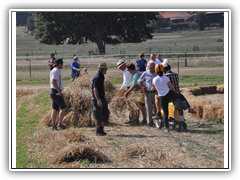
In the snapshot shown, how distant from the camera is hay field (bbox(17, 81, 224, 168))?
6316mm

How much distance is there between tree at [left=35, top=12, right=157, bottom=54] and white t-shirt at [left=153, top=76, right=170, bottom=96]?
30609mm

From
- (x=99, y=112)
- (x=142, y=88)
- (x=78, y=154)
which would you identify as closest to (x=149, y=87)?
(x=142, y=88)

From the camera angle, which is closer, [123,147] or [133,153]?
Result: [133,153]

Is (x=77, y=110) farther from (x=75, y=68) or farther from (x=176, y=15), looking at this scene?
(x=176, y=15)

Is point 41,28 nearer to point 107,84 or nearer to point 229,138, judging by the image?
point 107,84

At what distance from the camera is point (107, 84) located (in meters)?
13.2

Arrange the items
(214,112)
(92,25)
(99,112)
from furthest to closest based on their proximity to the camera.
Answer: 1. (92,25)
2. (214,112)
3. (99,112)

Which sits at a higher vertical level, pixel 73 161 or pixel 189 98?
pixel 189 98

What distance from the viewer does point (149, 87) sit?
946 cm

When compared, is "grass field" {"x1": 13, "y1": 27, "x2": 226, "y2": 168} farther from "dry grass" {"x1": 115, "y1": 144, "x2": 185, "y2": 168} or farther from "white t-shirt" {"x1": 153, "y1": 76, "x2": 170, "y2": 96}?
"white t-shirt" {"x1": 153, "y1": 76, "x2": 170, "y2": 96}

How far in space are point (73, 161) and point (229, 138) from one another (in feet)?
9.51

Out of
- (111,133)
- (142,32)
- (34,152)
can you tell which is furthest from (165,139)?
(142,32)

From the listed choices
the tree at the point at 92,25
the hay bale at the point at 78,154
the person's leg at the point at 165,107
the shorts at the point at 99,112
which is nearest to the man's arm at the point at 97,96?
the shorts at the point at 99,112

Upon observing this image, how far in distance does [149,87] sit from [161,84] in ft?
2.50
